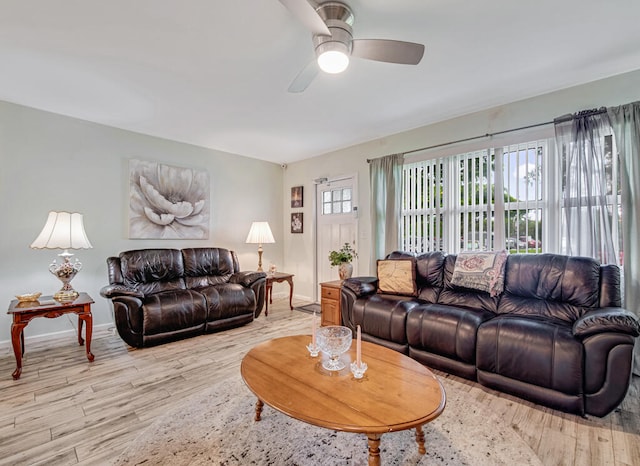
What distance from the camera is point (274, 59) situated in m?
2.44

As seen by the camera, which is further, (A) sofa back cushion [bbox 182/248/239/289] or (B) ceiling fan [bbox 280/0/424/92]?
(A) sofa back cushion [bbox 182/248/239/289]

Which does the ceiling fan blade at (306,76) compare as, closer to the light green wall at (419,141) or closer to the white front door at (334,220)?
the light green wall at (419,141)

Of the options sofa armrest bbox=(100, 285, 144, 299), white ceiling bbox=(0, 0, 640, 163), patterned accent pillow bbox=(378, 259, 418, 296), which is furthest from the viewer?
patterned accent pillow bbox=(378, 259, 418, 296)

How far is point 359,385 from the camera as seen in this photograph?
1.50 meters

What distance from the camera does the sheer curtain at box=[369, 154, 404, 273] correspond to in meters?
3.99

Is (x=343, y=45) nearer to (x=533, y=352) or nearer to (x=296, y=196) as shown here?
(x=533, y=352)

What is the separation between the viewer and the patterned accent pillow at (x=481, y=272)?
2.76 m

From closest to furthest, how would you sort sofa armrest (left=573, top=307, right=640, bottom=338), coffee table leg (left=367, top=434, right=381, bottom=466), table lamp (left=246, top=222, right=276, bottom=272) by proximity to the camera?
coffee table leg (left=367, top=434, right=381, bottom=466)
sofa armrest (left=573, top=307, right=640, bottom=338)
table lamp (left=246, top=222, right=276, bottom=272)

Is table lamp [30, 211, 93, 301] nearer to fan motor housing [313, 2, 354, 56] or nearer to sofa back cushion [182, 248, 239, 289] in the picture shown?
sofa back cushion [182, 248, 239, 289]

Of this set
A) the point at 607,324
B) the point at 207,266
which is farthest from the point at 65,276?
the point at 607,324

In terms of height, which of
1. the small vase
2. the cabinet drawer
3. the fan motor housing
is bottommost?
the cabinet drawer

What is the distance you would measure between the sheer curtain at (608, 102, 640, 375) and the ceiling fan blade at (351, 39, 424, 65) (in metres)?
2.03

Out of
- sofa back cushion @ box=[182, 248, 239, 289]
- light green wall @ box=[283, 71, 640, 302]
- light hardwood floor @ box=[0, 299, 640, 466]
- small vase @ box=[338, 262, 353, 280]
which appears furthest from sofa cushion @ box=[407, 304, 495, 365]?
sofa back cushion @ box=[182, 248, 239, 289]

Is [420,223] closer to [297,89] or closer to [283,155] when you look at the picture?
[297,89]
